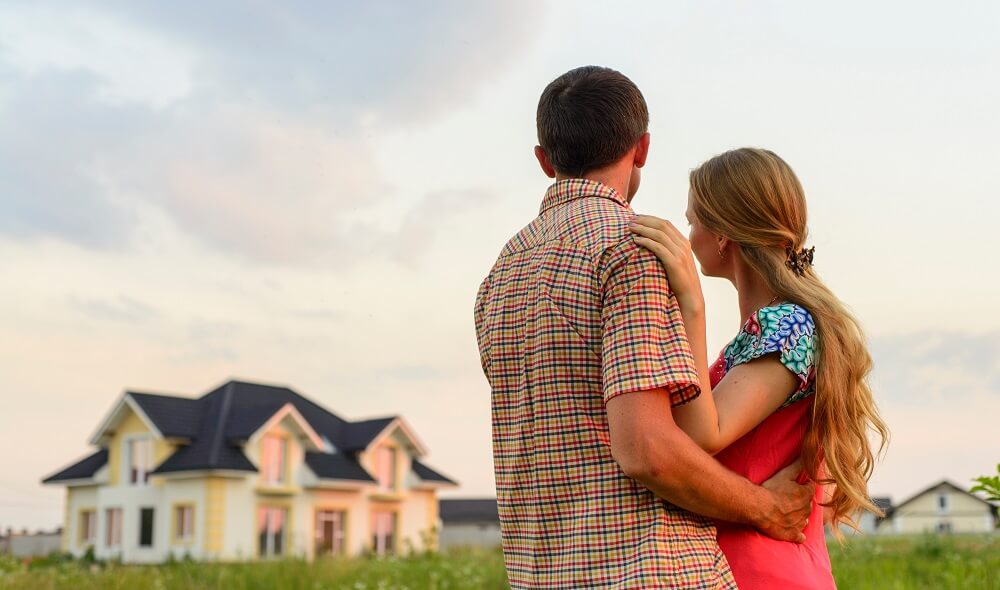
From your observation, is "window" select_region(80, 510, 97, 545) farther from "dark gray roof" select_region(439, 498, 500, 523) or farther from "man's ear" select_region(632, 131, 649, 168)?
"man's ear" select_region(632, 131, 649, 168)

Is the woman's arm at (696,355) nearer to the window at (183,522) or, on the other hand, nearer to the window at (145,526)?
the window at (183,522)

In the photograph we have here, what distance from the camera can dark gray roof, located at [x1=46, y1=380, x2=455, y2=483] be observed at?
3446cm

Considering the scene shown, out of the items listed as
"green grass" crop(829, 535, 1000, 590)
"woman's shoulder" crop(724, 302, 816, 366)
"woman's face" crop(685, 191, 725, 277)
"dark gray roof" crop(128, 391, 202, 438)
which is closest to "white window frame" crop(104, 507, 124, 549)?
"dark gray roof" crop(128, 391, 202, 438)

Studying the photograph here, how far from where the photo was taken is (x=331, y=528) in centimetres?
3756

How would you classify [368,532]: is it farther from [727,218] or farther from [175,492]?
[727,218]

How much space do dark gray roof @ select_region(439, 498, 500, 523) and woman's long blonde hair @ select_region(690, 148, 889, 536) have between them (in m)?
A: 67.0

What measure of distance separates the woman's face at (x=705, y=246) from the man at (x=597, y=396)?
0.96 feet

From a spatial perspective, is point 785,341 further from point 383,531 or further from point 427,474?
point 427,474

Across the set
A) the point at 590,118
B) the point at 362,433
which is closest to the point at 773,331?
the point at 590,118

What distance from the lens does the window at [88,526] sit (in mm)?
37344

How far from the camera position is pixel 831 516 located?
258 cm

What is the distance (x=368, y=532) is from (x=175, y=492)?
749 cm

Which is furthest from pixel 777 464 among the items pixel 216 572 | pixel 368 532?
pixel 368 532

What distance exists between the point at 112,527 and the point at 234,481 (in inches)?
218
